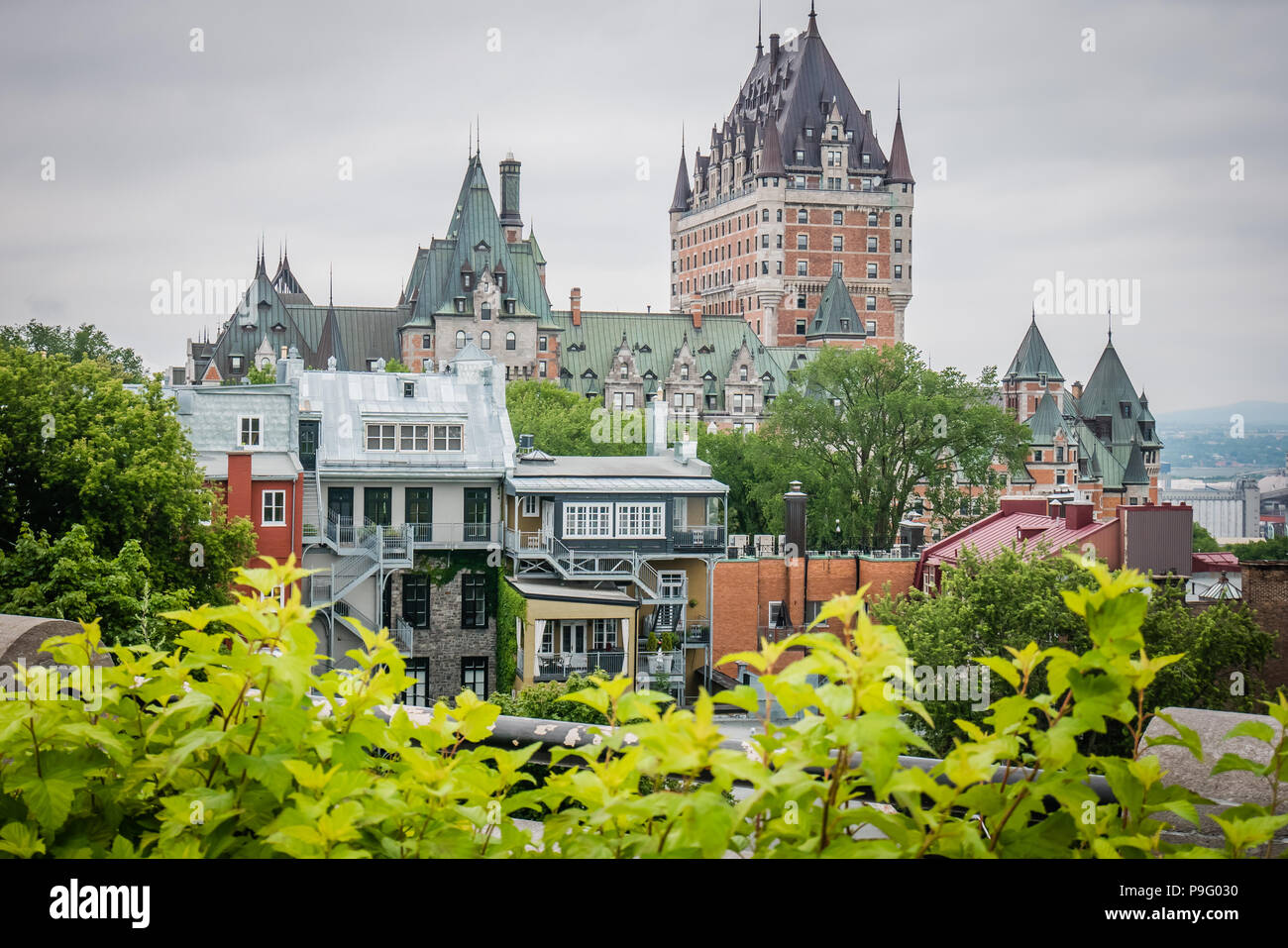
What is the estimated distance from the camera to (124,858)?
8.64ft

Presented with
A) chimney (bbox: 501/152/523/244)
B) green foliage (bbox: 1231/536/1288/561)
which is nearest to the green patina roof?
chimney (bbox: 501/152/523/244)

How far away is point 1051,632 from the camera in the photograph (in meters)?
26.8

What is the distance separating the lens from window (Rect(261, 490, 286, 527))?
1358 inches

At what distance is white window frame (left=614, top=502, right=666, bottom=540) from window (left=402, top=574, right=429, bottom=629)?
632 centimetres

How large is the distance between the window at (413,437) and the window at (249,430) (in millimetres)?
4495

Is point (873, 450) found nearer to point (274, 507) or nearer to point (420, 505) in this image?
point (420, 505)

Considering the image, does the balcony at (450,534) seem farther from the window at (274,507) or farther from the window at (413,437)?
the window at (274,507)

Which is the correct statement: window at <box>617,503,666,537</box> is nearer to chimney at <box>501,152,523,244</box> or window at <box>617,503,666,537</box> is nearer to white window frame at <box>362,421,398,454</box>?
white window frame at <box>362,421,398,454</box>

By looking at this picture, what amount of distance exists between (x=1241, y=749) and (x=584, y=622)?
3343cm

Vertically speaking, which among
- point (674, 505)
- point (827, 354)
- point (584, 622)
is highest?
point (827, 354)

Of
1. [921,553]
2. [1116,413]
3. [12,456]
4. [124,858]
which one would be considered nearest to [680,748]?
[124,858]

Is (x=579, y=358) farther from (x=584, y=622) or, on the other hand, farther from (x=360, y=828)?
(x=360, y=828)
